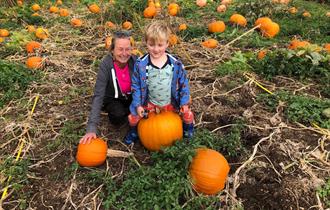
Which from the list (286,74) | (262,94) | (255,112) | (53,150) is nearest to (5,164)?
(53,150)

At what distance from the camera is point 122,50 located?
13.0 feet

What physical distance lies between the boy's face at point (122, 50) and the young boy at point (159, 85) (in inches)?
10.5

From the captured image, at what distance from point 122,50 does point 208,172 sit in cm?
167

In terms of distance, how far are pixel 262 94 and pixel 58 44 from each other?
4.15 meters

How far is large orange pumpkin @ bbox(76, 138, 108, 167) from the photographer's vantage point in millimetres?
3797

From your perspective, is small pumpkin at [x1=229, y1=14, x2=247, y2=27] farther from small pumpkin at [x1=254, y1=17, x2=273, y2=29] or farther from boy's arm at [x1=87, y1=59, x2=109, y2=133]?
boy's arm at [x1=87, y1=59, x2=109, y2=133]

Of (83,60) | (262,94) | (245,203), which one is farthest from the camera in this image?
(83,60)

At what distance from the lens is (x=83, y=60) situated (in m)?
6.44

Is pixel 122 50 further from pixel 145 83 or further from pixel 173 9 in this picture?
pixel 173 9

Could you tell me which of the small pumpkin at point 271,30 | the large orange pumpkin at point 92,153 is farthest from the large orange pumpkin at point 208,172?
the small pumpkin at point 271,30

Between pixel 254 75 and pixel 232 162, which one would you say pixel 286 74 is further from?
pixel 232 162

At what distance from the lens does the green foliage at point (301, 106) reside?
4.41 m

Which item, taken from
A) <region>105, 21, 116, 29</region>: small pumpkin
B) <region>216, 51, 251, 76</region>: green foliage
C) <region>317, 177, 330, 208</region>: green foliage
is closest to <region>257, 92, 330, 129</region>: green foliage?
<region>216, 51, 251, 76</region>: green foliage

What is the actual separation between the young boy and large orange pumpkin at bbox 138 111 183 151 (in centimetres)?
12
